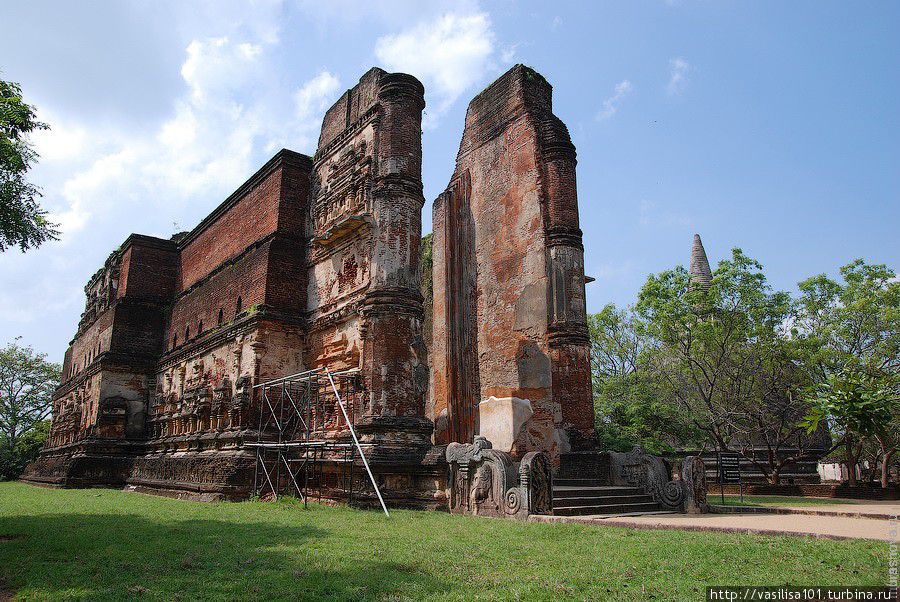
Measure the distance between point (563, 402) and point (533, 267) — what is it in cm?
325

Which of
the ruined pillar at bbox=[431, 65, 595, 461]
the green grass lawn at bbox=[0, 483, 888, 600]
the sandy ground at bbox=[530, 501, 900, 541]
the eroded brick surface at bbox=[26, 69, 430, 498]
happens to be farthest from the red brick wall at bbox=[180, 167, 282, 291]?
the sandy ground at bbox=[530, 501, 900, 541]

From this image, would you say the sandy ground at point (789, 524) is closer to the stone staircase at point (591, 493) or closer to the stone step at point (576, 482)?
the stone staircase at point (591, 493)

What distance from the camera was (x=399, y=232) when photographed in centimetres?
1175

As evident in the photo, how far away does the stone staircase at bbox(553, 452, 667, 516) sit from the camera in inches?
376

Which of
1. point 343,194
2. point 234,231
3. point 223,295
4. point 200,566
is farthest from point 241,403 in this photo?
point 200,566

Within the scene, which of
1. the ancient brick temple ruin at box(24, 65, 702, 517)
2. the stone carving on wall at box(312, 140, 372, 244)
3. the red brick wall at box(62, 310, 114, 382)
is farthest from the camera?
the red brick wall at box(62, 310, 114, 382)

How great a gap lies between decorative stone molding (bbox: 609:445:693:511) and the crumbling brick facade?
1.67 metres

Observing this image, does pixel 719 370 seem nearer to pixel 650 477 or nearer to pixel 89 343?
pixel 650 477

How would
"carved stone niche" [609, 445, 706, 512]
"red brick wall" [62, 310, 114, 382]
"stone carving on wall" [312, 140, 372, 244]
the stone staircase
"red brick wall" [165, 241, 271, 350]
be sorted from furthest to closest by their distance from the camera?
"red brick wall" [62, 310, 114, 382]
"red brick wall" [165, 241, 271, 350]
"stone carving on wall" [312, 140, 372, 244]
"carved stone niche" [609, 445, 706, 512]
the stone staircase

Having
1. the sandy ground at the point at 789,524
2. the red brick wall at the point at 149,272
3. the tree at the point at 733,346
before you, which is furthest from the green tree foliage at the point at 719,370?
the red brick wall at the point at 149,272

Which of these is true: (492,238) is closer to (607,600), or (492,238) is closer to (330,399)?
(330,399)

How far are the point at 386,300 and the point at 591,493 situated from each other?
4867 mm

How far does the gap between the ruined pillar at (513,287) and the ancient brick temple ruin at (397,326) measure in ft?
0.16

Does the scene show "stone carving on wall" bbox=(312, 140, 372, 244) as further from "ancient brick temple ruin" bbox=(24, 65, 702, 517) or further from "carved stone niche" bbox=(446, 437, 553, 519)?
"carved stone niche" bbox=(446, 437, 553, 519)
